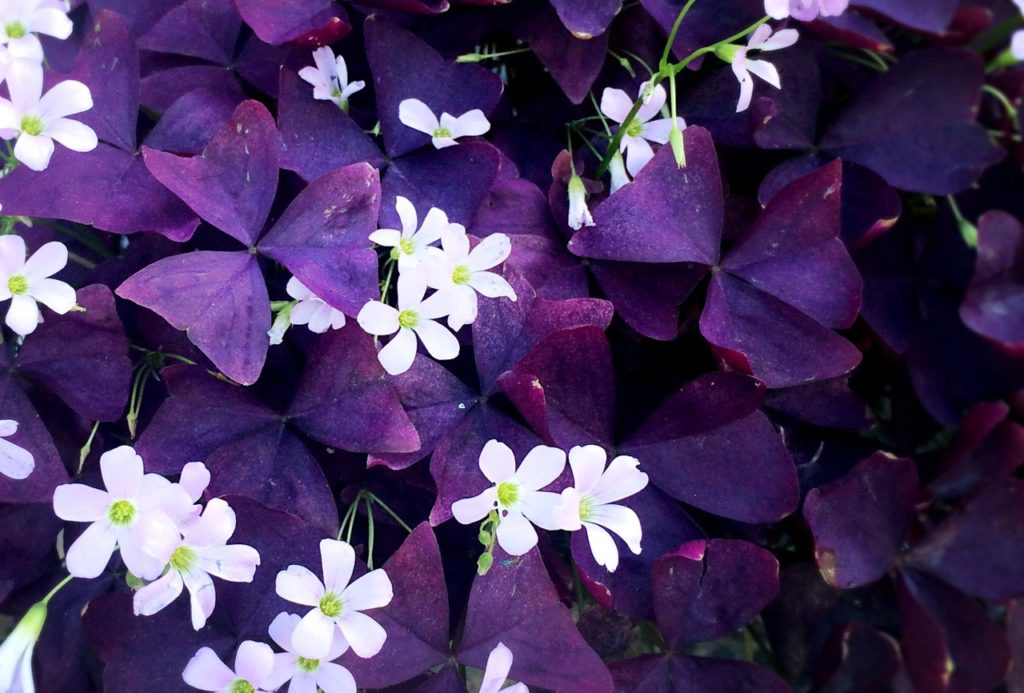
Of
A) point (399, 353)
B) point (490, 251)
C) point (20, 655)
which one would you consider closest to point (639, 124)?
point (490, 251)

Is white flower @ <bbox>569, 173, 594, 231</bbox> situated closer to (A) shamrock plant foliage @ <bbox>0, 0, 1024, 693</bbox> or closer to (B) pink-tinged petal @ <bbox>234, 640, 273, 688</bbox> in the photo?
(A) shamrock plant foliage @ <bbox>0, 0, 1024, 693</bbox>

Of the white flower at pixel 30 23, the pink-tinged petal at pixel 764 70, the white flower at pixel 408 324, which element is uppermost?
the white flower at pixel 30 23

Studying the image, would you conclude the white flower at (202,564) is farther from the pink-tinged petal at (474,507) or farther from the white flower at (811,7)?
the white flower at (811,7)

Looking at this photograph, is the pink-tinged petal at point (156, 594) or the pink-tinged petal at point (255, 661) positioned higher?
the pink-tinged petal at point (156, 594)

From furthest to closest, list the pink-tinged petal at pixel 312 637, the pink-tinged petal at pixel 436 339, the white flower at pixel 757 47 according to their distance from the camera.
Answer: the white flower at pixel 757 47, the pink-tinged petal at pixel 436 339, the pink-tinged petal at pixel 312 637

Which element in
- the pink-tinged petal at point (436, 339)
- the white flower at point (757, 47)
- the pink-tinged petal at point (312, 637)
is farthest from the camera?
the white flower at point (757, 47)

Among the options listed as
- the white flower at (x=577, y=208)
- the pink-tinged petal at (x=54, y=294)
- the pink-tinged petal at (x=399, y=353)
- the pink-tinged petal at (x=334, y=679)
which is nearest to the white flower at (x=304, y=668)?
the pink-tinged petal at (x=334, y=679)

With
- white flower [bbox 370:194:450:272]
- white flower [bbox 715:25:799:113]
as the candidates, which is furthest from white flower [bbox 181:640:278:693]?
white flower [bbox 715:25:799:113]
